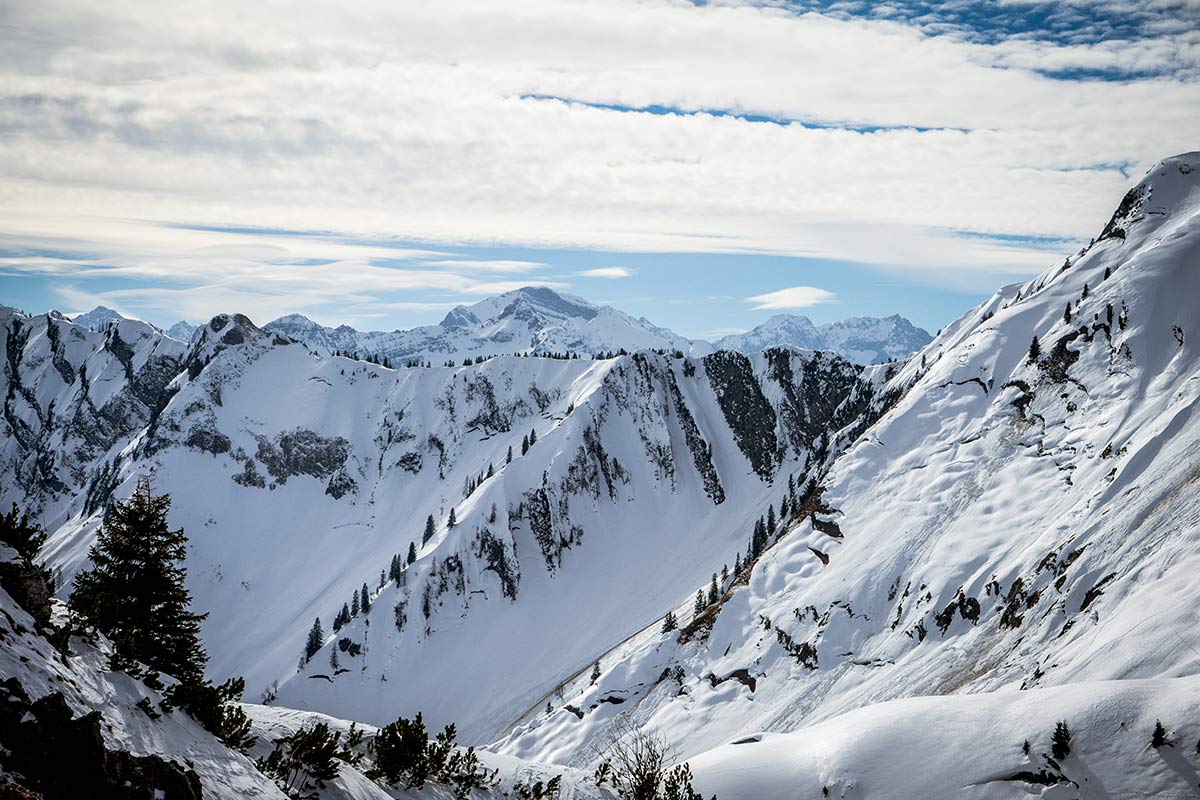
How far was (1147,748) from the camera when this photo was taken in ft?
61.3

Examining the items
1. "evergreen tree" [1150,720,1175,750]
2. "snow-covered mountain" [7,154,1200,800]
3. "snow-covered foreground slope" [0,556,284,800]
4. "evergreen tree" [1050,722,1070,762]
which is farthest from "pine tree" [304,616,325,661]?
"evergreen tree" [1150,720,1175,750]

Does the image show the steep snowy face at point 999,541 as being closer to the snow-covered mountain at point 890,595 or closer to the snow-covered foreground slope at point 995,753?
the snow-covered mountain at point 890,595

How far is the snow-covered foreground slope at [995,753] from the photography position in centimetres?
1850

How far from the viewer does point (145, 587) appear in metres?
22.1

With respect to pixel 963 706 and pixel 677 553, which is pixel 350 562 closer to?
pixel 677 553

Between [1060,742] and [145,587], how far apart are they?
98.9ft

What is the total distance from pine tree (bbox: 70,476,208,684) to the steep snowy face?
171ft

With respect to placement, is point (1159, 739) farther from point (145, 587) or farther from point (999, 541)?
point (999, 541)

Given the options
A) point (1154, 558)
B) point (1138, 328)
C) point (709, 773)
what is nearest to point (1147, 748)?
point (709, 773)

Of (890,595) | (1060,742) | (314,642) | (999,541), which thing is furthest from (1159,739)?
(314,642)

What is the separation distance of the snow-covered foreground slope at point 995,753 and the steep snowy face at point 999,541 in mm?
26346

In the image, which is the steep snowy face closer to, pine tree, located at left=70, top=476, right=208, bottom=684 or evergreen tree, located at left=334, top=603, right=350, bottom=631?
pine tree, located at left=70, top=476, right=208, bottom=684

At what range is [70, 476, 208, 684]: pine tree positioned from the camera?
20906mm

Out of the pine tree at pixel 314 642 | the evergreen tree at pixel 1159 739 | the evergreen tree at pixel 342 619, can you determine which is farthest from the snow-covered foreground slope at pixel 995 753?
the pine tree at pixel 314 642
